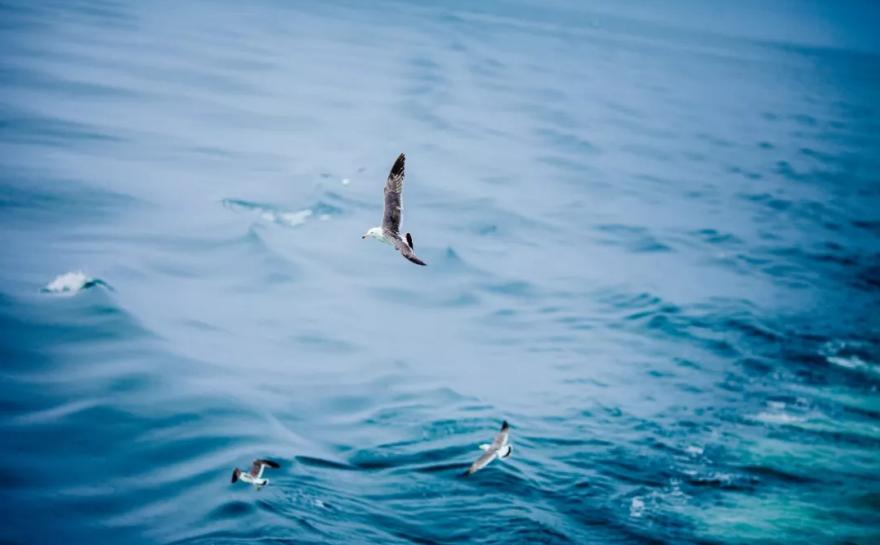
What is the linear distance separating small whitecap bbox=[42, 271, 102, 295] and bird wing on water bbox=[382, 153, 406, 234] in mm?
16009

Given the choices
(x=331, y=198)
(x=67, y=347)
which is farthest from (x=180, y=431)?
(x=331, y=198)

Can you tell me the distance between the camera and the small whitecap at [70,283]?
22625 millimetres

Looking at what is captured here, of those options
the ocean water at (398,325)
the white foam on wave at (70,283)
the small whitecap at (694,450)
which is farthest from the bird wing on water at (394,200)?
the white foam on wave at (70,283)

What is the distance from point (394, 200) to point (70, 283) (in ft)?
54.9

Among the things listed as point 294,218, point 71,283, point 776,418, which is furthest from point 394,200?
point 294,218

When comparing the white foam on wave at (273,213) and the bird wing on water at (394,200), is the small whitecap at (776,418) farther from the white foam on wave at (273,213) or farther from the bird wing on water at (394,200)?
the white foam on wave at (273,213)

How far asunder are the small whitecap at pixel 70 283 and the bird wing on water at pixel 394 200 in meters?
16.0

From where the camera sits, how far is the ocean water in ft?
54.3

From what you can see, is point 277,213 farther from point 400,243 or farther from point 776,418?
point 400,243

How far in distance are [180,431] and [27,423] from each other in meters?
3.16

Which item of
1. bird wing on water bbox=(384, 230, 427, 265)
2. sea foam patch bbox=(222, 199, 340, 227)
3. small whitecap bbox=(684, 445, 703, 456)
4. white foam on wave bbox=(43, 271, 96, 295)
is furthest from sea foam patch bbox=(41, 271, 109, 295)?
small whitecap bbox=(684, 445, 703, 456)

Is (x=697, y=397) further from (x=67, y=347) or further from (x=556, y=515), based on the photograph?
(x=67, y=347)

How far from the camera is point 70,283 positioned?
907 inches

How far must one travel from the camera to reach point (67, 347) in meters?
19.9
